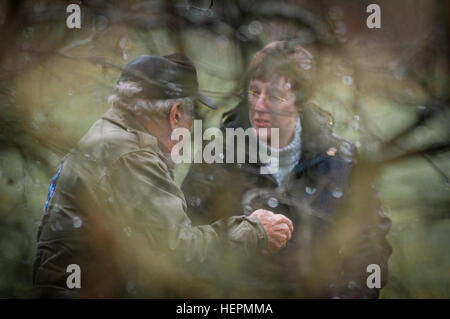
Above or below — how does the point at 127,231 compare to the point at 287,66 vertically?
below

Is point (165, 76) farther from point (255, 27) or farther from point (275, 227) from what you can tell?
point (275, 227)

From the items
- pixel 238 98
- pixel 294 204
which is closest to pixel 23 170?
pixel 238 98

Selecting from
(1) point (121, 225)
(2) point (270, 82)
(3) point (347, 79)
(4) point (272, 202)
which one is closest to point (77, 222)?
(1) point (121, 225)

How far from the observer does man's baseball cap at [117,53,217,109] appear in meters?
2.90

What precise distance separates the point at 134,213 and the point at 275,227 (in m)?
0.75

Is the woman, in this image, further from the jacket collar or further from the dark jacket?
the jacket collar

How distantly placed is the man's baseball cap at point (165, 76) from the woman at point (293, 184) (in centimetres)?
28

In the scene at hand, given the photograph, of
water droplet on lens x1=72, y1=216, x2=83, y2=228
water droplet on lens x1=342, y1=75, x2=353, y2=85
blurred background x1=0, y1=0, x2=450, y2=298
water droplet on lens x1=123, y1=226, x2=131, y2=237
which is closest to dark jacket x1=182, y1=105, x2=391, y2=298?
blurred background x1=0, y1=0, x2=450, y2=298

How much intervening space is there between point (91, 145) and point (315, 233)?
1.29 meters

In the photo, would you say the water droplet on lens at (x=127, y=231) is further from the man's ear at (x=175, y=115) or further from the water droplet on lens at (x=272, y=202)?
the water droplet on lens at (x=272, y=202)

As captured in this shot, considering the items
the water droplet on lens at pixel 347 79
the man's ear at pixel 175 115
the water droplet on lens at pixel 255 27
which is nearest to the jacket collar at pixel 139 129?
the man's ear at pixel 175 115

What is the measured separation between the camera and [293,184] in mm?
2963

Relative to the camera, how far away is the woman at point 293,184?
296 cm
